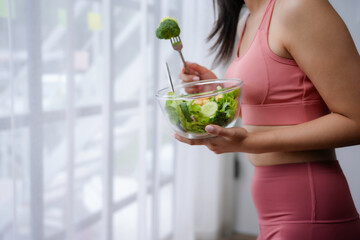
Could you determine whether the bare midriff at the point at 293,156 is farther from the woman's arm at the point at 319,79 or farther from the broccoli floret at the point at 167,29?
the broccoli floret at the point at 167,29

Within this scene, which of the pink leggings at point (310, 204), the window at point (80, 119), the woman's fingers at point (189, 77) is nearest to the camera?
the pink leggings at point (310, 204)

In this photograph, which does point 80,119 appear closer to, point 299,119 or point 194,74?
point 194,74

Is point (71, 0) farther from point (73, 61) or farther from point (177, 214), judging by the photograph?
point (177, 214)

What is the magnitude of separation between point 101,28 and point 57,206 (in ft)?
2.21

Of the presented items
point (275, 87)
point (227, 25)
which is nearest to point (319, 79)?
point (275, 87)

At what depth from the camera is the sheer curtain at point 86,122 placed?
3.32 ft

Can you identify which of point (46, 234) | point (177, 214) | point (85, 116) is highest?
point (85, 116)

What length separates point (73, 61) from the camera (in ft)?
3.90

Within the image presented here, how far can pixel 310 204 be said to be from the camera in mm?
868

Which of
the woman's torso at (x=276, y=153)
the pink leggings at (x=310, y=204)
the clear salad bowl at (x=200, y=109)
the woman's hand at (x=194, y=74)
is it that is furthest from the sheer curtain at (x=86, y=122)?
the pink leggings at (x=310, y=204)

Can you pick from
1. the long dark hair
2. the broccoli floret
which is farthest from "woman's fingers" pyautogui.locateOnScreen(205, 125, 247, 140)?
the long dark hair

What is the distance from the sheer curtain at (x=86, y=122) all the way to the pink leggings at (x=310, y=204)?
2.30 ft

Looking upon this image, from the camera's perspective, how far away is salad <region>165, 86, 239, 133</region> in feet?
2.51

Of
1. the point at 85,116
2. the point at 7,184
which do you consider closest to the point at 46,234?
the point at 7,184
